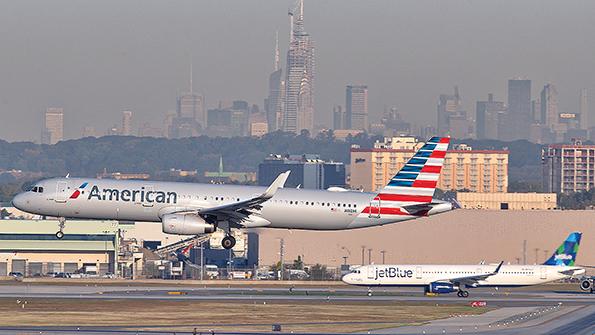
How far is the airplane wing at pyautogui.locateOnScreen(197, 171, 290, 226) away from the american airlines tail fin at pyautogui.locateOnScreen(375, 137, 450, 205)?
9831 millimetres

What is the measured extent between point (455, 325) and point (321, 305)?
19477mm

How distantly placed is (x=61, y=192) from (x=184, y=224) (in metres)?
9.24

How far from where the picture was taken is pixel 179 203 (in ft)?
352

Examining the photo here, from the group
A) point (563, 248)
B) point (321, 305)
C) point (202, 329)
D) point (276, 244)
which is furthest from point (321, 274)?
point (202, 329)

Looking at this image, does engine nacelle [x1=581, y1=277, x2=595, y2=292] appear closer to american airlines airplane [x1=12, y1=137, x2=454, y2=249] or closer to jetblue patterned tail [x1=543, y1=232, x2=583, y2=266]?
jetblue patterned tail [x1=543, y1=232, x2=583, y2=266]

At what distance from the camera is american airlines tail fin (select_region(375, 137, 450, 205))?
112000 mm

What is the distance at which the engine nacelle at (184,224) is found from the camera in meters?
106

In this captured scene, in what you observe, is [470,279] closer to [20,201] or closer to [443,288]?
[443,288]

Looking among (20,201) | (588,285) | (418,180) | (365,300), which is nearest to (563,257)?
(588,285)

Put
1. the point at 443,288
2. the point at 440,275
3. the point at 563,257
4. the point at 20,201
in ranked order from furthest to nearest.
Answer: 1. the point at 563,257
2. the point at 440,275
3. the point at 443,288
4. the point at 20,201

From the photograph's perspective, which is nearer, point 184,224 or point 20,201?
point 184,224

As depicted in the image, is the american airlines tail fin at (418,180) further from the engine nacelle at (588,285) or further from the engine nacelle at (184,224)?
the engine nacelle at (588,285)

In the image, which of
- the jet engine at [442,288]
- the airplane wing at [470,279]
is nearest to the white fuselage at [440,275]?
the airplane wing at [470,279]

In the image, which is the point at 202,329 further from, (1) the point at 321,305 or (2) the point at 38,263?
(2) the point at 38,263
